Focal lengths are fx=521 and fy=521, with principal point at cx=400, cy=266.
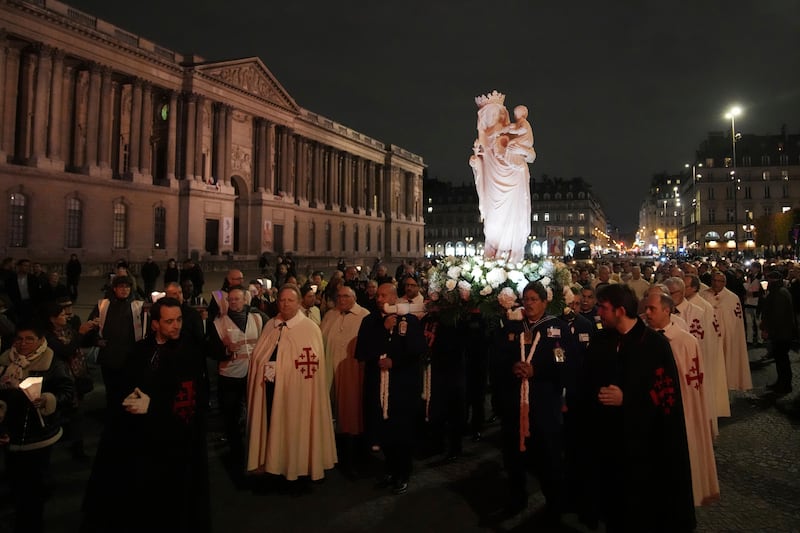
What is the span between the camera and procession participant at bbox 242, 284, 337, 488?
207 inches

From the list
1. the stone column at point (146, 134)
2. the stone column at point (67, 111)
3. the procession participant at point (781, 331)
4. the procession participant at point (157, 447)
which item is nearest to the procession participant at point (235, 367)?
the procession participant at point (157, 447)

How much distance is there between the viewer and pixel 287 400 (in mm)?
5305

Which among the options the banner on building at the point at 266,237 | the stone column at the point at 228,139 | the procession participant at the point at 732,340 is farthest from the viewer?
the banner on building at the point at 266,237

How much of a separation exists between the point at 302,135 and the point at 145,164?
73.8 ft

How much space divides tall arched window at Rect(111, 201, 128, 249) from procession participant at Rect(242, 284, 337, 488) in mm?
38251

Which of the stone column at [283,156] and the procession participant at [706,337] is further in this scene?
the stone column at [283,156]

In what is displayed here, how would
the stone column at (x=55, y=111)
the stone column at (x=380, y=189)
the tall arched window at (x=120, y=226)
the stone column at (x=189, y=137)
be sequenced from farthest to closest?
1. the stone column at (x=380, y=189)
2. the stone column at (x=189, y=137)
3. the tall arched window at (x=120, y=226)
4. the stone column at (x=55, y=111)

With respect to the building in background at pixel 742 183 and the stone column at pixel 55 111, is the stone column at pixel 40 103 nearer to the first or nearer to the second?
the stone column at pixel 55 111

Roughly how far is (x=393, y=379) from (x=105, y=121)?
39944 mm

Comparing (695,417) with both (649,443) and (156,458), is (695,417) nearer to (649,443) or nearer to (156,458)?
(649,443)

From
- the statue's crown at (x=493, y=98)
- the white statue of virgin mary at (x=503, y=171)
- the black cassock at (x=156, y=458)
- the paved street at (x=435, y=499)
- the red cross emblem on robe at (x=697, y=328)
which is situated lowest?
the paved street at (x=435, y=499)

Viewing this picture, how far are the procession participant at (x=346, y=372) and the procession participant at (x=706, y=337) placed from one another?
4156 mm

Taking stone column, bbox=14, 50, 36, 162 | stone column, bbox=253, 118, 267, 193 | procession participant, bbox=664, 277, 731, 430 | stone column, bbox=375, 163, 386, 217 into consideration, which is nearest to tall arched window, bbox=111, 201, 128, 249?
stone column, bbox=14, 50, 36, 162

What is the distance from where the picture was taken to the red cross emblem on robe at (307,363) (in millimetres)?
5344
